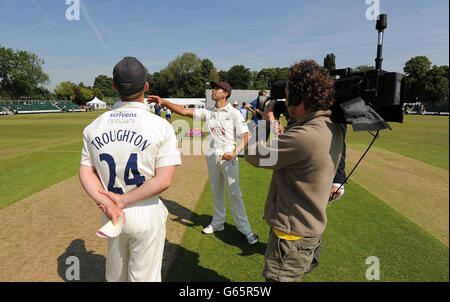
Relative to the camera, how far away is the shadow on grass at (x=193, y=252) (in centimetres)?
308

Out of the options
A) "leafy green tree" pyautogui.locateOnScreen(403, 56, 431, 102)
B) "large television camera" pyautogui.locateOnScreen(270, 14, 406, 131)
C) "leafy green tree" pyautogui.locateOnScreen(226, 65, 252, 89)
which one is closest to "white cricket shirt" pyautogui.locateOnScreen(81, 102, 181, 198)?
"large television camera" pyautogui.locateOnScreen(270, 14, 406, 131)

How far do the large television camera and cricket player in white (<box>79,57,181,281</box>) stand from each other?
131 centimetres

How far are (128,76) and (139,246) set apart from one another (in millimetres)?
1294

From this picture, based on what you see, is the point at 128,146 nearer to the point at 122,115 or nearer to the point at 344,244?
the point at 122,115

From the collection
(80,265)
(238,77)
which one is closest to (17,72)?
(238,77)

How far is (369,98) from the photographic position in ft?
6.00

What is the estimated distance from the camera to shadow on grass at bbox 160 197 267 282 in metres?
3.08

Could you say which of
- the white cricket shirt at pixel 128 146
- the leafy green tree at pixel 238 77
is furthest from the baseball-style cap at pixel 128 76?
the leafy green tree at pixel 238 77

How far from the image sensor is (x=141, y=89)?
6.28 feet

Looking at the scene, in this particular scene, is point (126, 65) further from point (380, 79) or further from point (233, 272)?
point (233, 272)

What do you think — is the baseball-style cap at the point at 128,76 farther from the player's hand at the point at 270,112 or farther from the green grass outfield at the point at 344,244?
the green grass outfield at the point at 344,244

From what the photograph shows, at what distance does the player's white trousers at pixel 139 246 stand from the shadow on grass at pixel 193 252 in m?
1.21
